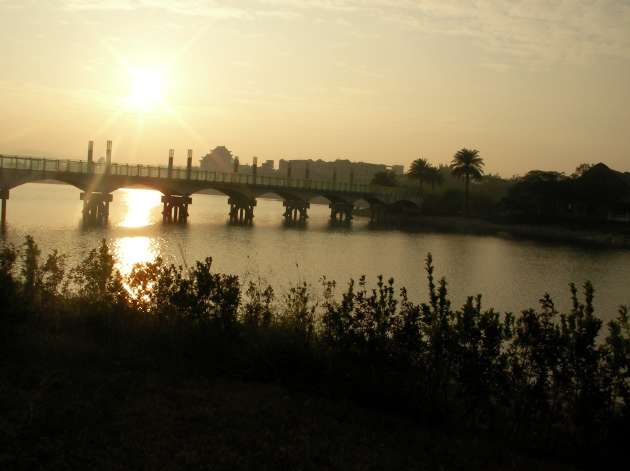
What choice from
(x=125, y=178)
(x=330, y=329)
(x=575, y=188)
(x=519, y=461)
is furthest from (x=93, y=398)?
(x=575, y=188)

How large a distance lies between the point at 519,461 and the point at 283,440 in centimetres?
209

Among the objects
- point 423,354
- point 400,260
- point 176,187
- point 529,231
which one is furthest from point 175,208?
point 423,354

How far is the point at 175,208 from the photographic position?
75312 millimetres

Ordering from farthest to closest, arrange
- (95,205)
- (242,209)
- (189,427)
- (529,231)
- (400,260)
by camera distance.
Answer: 1. (242,209)
2. (529,231)
3. (95,205)
4. (400,260)
5. (189,427)

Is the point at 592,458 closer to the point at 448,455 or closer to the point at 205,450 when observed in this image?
the point at 448,455

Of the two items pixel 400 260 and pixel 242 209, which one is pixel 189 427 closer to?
pixel 400 260

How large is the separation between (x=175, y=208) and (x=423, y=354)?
70004mm

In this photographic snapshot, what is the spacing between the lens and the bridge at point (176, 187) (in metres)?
61.9

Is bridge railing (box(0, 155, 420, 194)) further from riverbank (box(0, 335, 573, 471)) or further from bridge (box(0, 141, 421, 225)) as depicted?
riverbank (box(0, 335, 573, 471))

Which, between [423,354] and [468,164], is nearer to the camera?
[423,354]

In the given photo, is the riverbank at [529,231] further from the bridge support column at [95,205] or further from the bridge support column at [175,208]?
the bridge support column at [95,205]

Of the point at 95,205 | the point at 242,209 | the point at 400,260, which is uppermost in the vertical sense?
the point at 242,209

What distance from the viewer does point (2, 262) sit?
868 centimetres

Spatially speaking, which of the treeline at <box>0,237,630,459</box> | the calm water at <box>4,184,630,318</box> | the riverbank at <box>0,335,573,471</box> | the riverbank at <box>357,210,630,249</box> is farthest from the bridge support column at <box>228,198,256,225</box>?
the riverbank at <box>0,335,573,471</box>
